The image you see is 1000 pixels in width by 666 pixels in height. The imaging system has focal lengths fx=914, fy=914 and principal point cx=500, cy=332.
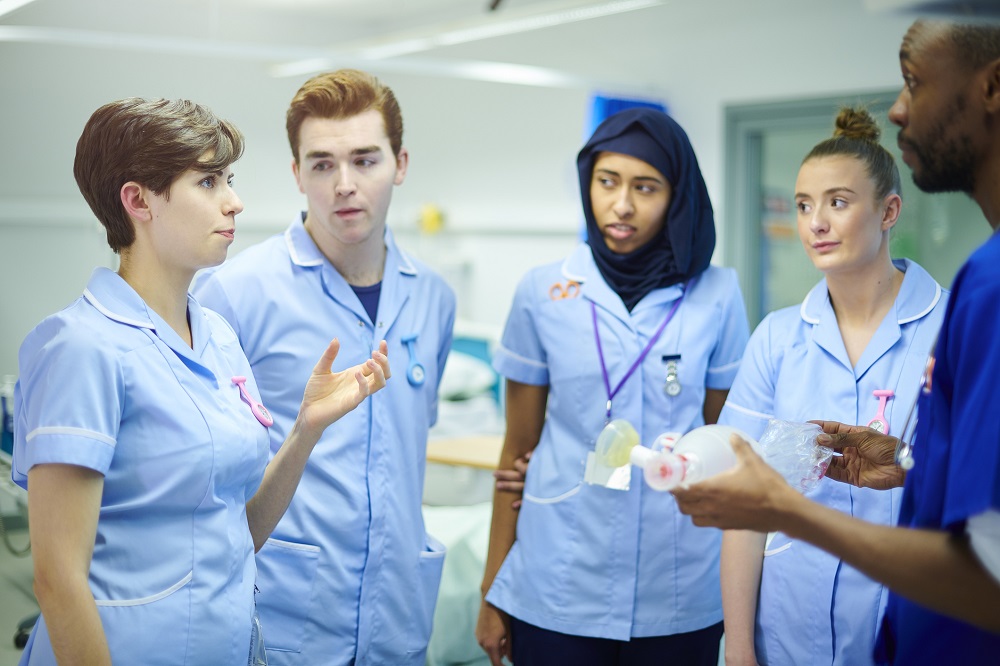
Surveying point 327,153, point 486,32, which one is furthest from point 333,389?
point 486,32

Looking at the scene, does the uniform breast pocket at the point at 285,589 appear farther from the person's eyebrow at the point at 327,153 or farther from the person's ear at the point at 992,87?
the person's ear at the point at 992,87

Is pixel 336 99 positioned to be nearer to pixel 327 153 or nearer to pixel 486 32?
pixel 327 153

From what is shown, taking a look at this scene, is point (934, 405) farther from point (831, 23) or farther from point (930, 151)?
point (831, 23)

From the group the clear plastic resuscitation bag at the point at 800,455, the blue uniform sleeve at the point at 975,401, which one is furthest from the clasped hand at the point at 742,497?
the clear plastic resuscitation bag at the point at 800,455

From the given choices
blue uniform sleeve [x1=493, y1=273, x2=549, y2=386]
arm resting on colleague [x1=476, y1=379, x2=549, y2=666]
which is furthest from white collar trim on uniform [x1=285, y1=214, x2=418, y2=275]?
arm resting on colleague [x1=476, y1=379, x2=549, y2=666]

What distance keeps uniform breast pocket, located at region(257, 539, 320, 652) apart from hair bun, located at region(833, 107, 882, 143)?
1317 millimetres

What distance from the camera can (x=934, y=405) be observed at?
1.14m

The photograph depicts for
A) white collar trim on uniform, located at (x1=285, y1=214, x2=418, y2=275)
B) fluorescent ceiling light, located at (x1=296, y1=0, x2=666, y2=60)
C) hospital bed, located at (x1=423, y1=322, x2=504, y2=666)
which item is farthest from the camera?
fluorescent ceiling light, located at (x1=296, y1=0, x2=666, y2=60)

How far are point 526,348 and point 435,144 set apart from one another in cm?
485

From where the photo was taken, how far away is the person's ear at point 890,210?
5.82 ft

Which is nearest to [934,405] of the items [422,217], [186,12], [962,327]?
[962,327]

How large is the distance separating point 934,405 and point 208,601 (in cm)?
105

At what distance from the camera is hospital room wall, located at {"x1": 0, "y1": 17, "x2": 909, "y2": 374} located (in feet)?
5.11

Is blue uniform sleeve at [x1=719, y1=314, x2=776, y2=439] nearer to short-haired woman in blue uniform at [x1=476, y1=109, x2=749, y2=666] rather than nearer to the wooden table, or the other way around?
short-haired woman in blue uniform at [x1=476, y1=109, x2=749, y2=666]
